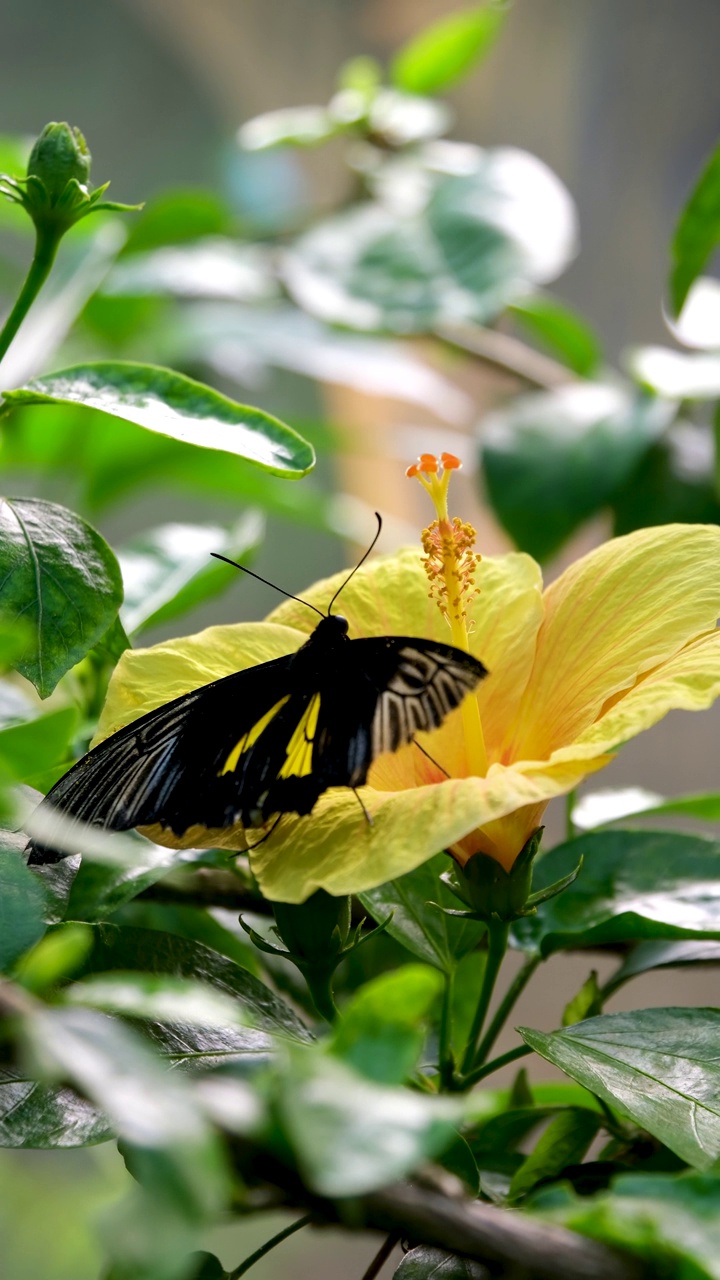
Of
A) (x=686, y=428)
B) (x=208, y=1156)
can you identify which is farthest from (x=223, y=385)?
(x=208, y=1156)

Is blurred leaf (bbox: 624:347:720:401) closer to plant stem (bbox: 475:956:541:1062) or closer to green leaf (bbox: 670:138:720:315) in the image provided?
green leaf (bbox: 670:138:720:315)

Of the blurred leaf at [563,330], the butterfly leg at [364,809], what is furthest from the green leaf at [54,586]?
the blurred leaf at [563,330]

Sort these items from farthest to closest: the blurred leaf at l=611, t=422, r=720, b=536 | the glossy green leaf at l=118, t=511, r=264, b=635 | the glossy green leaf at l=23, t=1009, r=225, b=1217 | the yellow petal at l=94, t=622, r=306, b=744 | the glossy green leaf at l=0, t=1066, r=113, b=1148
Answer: the blurred leaf at l=611, t=422, r=720, b=536, the glossy green leaf at l=118, t=511, r=264, b=635, the yellow petal at l=94, t=622, r=306, b=744, the glossy green leaf at l=0, t=1066, r=113, b=1148, the glossy green leaf at l=23, t=1009, r=225, b=1217

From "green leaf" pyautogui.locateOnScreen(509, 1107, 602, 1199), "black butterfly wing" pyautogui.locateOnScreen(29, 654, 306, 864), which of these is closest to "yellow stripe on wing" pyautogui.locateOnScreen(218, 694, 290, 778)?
"black butterfly wing" pyautogui.locateOnScreen(29, 654, 306, 864)

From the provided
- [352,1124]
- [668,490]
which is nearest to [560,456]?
[668,490]

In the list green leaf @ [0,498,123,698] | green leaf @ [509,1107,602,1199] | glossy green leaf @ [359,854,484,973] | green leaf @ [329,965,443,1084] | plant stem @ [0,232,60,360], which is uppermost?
plant stem @ [0,232,60,360]

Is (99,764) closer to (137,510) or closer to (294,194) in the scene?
(294,194)
